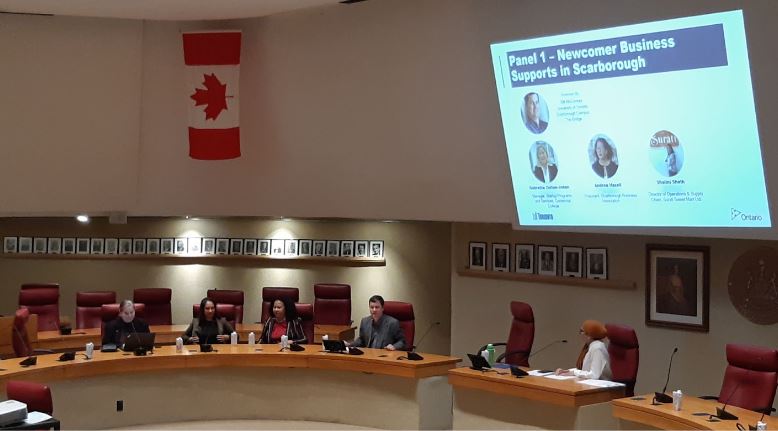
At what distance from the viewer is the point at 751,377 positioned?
6770mm

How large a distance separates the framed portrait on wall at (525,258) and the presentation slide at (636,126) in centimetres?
143

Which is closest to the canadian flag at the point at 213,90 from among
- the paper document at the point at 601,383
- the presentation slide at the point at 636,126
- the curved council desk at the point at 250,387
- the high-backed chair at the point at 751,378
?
the curved council desk at the point at 250,387

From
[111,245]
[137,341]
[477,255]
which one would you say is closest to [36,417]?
[137,341]

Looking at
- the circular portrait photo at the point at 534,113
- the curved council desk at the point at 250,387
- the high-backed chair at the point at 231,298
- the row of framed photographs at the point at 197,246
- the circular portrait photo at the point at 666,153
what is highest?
the circular portrait photo at the point at 534,113

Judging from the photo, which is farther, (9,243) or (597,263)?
(9,243)

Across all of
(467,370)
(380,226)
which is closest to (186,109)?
(380,226)

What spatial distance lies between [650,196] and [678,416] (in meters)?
2.15

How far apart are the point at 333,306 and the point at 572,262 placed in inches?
124

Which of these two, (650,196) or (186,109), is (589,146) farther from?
(186,109)

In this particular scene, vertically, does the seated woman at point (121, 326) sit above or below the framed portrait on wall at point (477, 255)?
below

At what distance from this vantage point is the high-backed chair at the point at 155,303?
35.3 ft

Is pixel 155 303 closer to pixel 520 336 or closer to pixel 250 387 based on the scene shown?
pixel 250 387

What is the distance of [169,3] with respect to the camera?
31.8ft

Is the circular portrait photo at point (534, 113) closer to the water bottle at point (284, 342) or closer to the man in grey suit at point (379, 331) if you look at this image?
the man in grey suit at point (379, 331)
